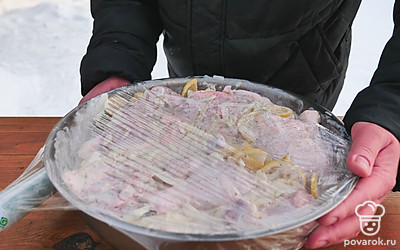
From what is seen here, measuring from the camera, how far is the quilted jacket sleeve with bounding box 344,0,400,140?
2.85 feet

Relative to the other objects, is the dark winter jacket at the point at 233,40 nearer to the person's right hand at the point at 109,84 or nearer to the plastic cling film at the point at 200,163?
the person's right hand at the point at 109,84

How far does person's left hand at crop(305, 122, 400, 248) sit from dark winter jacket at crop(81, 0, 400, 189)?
24cm

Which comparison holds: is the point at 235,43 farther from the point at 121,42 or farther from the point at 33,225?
the point at 33,225

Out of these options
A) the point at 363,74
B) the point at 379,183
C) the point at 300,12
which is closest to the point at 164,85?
the point at 300,12

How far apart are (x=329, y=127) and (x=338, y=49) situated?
444mm

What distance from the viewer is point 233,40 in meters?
1.18

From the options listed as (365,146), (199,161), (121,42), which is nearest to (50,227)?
(199,161)

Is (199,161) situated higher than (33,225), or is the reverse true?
(199,161)

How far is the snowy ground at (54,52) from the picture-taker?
2.66 meters

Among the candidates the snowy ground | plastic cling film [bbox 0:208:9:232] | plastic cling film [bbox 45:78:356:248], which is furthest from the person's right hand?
the snowy ground

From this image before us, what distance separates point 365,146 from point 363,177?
0.18ft

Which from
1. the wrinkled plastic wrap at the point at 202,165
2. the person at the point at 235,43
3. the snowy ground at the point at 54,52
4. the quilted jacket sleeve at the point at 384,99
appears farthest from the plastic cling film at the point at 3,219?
the snowy ground at the point at 54,52

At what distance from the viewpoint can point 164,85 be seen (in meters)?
1.07

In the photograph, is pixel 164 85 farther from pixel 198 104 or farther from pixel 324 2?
pixel 324 2
